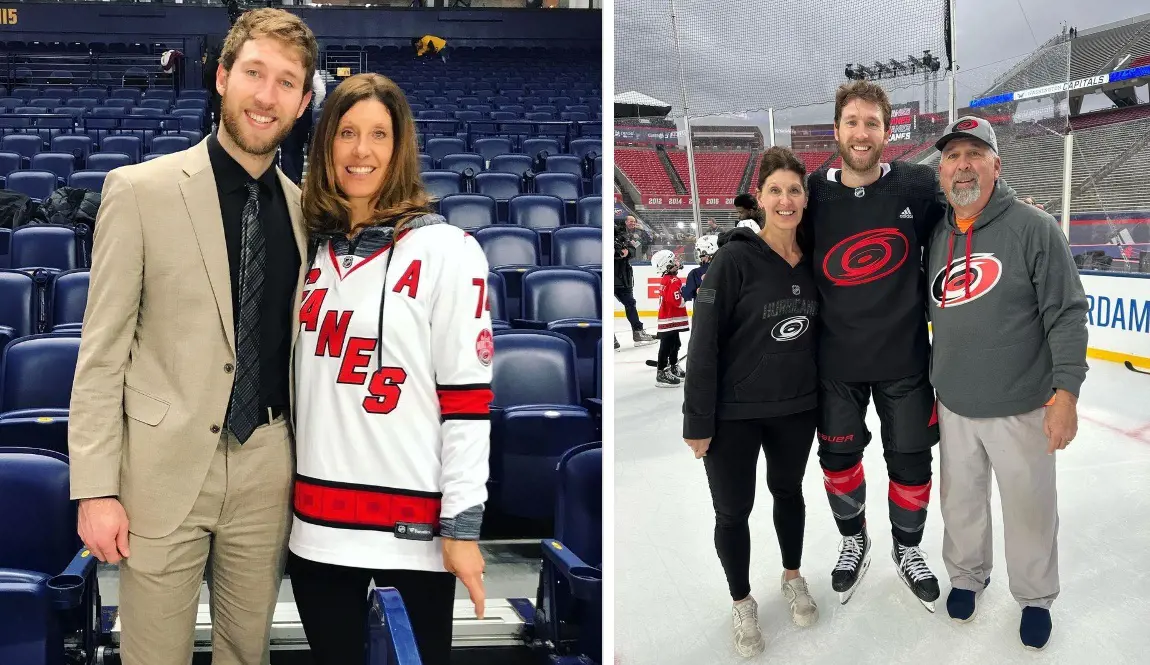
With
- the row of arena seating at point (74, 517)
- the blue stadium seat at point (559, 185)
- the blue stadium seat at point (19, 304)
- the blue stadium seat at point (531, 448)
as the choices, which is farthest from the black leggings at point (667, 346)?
the blue stadium seat at point (19, 304)

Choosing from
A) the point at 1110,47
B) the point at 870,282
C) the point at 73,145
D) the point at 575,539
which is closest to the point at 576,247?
the point at 870,282

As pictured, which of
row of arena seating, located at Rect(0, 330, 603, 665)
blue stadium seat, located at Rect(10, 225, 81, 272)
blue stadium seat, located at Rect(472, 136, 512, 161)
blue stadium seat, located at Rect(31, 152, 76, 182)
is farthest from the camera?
blue stadium seat, located at Rect(472, 136, 512, 161)

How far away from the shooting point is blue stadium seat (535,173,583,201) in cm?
415

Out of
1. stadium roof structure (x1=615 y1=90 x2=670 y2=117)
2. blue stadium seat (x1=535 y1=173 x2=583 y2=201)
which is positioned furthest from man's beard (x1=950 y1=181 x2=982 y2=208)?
blue stadium seat (x1=535 y1=173 x2=583 y2=201)

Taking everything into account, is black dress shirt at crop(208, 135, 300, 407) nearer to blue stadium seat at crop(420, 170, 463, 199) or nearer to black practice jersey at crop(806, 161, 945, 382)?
black practice jersey at crop(806, 161, 945, 382)

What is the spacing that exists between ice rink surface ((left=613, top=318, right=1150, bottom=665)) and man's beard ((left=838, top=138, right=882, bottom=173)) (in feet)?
2.78

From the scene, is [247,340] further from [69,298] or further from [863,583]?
[69,298]

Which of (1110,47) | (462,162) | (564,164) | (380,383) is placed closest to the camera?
(380,383)

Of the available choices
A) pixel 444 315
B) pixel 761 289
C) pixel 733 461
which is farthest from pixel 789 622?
pixel 444 315

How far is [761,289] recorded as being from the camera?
1.35 metres

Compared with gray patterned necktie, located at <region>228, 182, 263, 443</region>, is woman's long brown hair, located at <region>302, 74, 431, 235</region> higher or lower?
higher

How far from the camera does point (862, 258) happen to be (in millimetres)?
1369

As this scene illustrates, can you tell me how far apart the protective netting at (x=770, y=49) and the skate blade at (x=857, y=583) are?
2292 millimetres

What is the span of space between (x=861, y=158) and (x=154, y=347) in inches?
44.7
